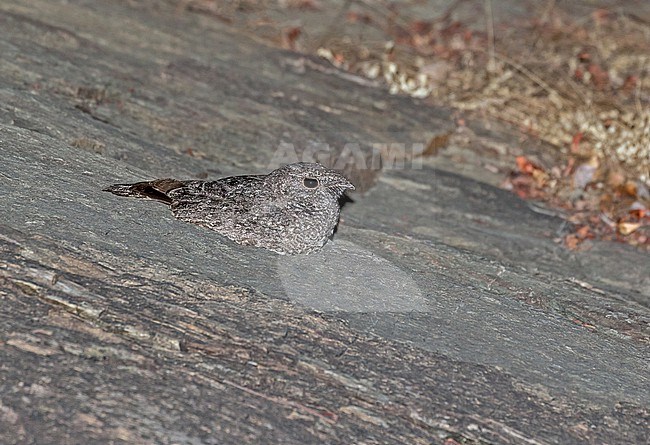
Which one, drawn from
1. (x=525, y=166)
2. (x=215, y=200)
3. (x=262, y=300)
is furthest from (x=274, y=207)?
(x=525, y=166)

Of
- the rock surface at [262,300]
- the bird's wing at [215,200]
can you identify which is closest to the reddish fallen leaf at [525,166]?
the rock surface at [262,300]

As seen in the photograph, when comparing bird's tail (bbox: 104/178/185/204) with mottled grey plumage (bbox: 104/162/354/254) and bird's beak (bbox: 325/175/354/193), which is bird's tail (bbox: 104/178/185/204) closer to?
mottled grey plumage (bbox: 104/162/354/254)

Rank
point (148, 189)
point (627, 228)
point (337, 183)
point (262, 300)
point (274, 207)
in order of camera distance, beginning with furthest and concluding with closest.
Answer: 1. point (627, 228)
2. point (148, 189)
3. point (337, 183)
4. point (274, 207)
5. point (262, 300)

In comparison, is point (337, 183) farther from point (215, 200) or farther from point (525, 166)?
point (525, 166)

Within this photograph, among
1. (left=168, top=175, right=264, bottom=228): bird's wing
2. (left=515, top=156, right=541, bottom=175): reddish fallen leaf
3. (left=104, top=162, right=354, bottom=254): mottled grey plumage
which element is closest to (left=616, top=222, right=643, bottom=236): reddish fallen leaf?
(left=515, top=156, right=541, bottom=175): reddish fallen leaf

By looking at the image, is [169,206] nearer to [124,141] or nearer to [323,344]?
[124,141]
